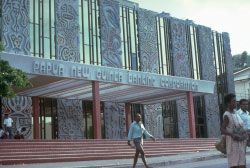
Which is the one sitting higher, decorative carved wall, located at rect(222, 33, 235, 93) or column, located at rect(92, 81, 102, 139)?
decorative carved wall, located at rect(222, 33, 235, 93)

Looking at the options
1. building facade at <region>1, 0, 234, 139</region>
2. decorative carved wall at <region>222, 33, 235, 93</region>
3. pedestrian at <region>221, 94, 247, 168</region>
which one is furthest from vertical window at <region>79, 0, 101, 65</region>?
pedestrian at <region>221, 94, 247, 168</region>

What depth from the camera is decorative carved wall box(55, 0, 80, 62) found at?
31562 mm

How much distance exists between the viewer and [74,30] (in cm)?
3259

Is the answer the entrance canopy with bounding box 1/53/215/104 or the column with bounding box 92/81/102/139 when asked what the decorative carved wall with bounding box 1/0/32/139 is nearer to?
the entrance canopy with bounding box 1/53/215/104

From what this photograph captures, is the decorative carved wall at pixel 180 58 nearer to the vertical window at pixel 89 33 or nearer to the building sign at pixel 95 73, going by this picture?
the building sign at pixel 95 73

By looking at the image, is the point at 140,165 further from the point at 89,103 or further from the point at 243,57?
the point at 243,57

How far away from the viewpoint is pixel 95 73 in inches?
950

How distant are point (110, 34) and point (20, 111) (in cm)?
1019

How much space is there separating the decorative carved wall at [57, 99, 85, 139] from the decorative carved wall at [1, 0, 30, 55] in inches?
178

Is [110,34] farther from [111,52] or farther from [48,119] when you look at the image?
[48,119]

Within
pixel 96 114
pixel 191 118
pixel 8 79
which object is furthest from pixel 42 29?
pixel 8 79

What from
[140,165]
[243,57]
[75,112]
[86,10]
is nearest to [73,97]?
[75,112]

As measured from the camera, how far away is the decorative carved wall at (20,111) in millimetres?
27891

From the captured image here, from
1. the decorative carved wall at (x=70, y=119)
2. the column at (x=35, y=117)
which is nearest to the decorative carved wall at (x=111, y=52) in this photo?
the decorative carved wall at (x=70, y=119)
